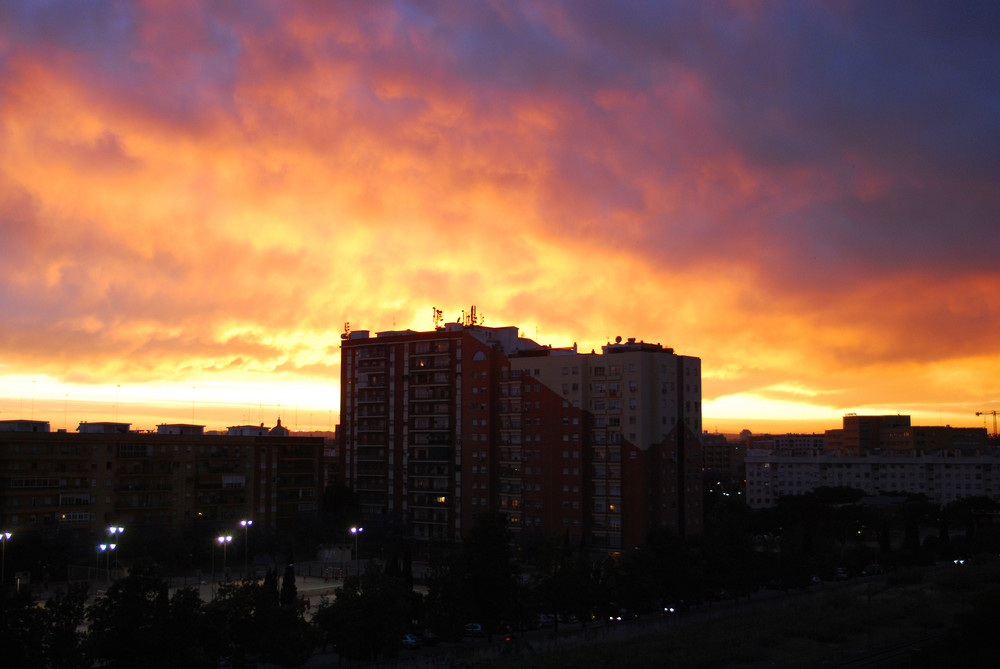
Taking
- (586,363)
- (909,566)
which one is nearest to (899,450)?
(909,566)

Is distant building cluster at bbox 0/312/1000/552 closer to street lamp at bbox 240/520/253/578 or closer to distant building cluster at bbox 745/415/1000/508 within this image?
street lamp at bbox 240/520/253/578

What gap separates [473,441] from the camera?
79688 mm

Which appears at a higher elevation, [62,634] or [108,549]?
[62,634]

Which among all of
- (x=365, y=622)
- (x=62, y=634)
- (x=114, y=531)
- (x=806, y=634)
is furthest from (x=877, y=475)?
(x=62, y=634)

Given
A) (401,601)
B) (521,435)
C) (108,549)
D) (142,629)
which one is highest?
(521,435)

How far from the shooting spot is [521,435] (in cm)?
7669

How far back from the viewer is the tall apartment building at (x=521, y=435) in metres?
71.6

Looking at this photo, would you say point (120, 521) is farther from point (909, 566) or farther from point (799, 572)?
point (909, 566)

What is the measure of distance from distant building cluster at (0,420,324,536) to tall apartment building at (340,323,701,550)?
812cm

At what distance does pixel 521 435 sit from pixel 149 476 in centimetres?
3261

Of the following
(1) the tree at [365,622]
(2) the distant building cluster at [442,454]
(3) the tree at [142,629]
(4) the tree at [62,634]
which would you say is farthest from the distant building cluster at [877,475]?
(4) the tree at [62,634]

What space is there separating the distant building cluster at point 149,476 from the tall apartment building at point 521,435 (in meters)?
8.12

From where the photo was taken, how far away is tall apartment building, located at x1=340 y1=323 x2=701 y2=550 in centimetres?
7162

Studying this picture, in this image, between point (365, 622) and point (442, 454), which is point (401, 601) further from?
point (442, 454)
